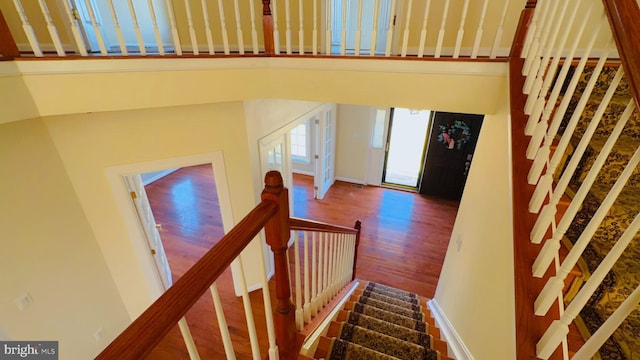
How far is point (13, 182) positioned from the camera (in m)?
1.87

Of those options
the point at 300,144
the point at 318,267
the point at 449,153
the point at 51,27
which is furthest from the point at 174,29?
the point at 449,153

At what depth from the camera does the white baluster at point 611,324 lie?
2.10 feet

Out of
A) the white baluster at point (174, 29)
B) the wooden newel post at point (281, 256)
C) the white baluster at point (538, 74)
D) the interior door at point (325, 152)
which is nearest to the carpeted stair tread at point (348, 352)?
the wooden newel post at point (281, 256)

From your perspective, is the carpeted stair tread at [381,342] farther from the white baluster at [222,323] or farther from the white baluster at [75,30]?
the white baluster at [75,30]

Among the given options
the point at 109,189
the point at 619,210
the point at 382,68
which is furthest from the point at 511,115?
the point at 109,189

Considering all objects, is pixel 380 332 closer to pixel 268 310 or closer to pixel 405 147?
pixel 268 310

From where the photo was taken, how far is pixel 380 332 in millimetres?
2121

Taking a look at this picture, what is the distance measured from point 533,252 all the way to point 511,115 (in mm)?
789

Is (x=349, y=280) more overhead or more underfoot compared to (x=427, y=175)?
more underfoot

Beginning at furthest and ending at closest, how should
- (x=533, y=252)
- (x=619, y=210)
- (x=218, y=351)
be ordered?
(x=218, y=351) → (x=619, y=210) → (x=533, y=252)

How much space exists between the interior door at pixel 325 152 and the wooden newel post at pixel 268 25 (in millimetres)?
2789

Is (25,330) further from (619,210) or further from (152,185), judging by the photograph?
(152,185)

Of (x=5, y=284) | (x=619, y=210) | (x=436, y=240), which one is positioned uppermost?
(x=619, y=210)

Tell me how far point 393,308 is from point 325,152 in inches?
135
